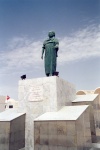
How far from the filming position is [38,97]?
10.0 m

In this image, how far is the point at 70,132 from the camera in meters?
6.98

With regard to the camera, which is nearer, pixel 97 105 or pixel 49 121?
pixel 49 121

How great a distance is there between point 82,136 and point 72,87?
5.59 m

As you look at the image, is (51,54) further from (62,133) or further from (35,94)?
(62,133)

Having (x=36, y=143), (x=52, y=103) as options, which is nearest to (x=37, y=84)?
(x=52, y=103)

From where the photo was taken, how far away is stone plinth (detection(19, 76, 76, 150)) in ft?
31.6

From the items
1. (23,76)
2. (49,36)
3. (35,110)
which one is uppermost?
(49,36)

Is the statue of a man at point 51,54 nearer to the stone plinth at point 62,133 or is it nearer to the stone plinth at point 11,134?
the stone plinth at point 11,134

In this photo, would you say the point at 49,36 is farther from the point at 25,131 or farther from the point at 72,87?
the point at 25,131

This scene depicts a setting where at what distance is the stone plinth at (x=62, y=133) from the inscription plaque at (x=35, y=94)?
85.1 inches

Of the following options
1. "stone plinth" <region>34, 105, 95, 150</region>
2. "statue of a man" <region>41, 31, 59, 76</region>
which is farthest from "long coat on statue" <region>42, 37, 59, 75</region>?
"stone plinth" <region>34, 105, 95, 150</region>

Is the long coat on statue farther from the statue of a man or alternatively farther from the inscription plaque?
the inscription plaque

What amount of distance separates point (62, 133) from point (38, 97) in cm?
333

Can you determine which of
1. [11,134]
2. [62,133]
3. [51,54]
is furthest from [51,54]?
[62,133]
